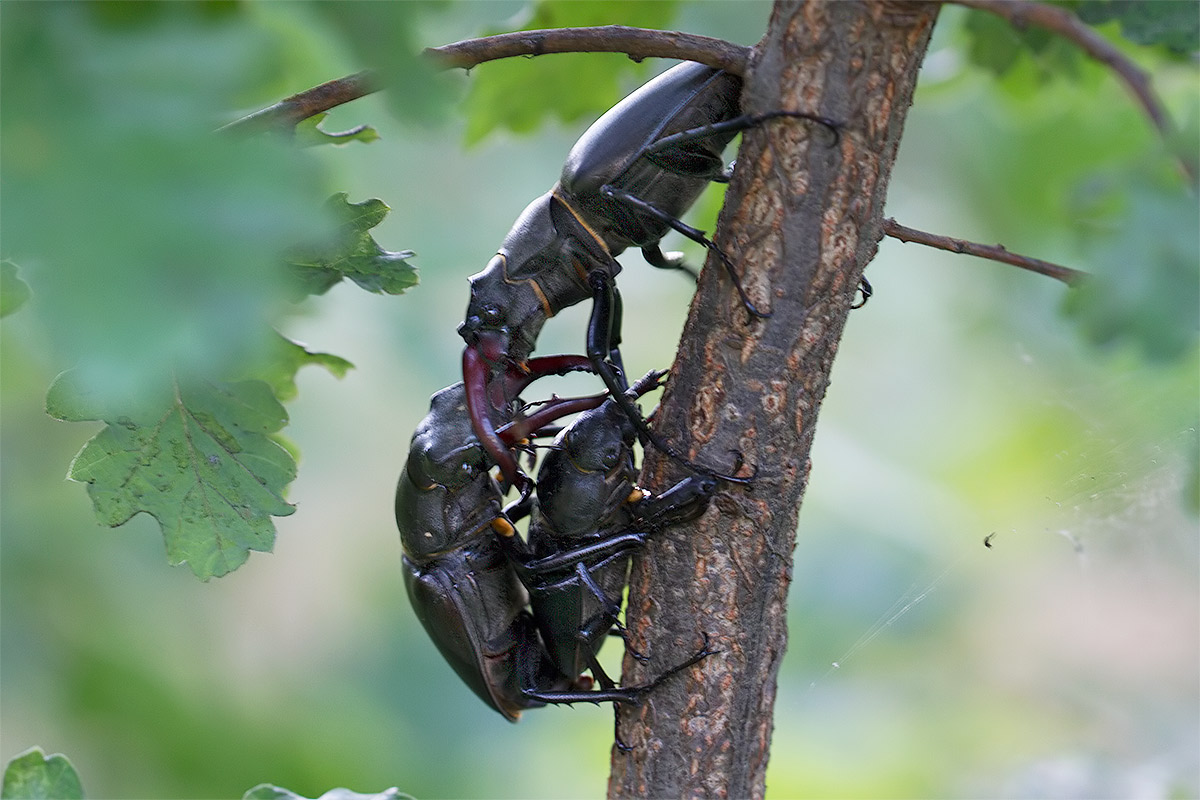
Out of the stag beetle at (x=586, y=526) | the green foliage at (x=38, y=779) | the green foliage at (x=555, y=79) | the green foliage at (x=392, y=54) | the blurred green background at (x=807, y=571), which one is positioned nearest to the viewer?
the green foliage at (x=392, y=54)

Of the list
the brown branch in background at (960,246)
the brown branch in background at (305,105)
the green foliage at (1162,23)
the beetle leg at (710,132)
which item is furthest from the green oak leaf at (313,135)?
the green foliage at (1162,23)

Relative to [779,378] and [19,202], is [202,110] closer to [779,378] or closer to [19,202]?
[19,202]

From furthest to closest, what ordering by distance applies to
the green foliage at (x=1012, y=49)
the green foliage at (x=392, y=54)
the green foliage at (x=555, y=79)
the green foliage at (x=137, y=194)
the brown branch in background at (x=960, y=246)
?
the green foliage at (x=555, y=79) < the green foliage at (x=1012, y=49) < the brown branch in background at (x=960, y=246) < the green foliage at (x=392, y=54) < the green foliage at (x=137, y=194)

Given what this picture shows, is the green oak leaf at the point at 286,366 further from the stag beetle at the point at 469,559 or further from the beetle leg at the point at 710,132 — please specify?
the beetle leg at the point at 710,132

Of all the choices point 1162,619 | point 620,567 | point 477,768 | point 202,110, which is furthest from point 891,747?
point 202,110

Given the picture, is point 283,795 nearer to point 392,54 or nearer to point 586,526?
point 586,526

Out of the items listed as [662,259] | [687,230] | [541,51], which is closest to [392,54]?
[541,51]

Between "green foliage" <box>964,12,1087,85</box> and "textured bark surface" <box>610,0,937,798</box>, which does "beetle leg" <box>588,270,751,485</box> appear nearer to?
"textured bark surface" <box>610,0,937,798</box>
